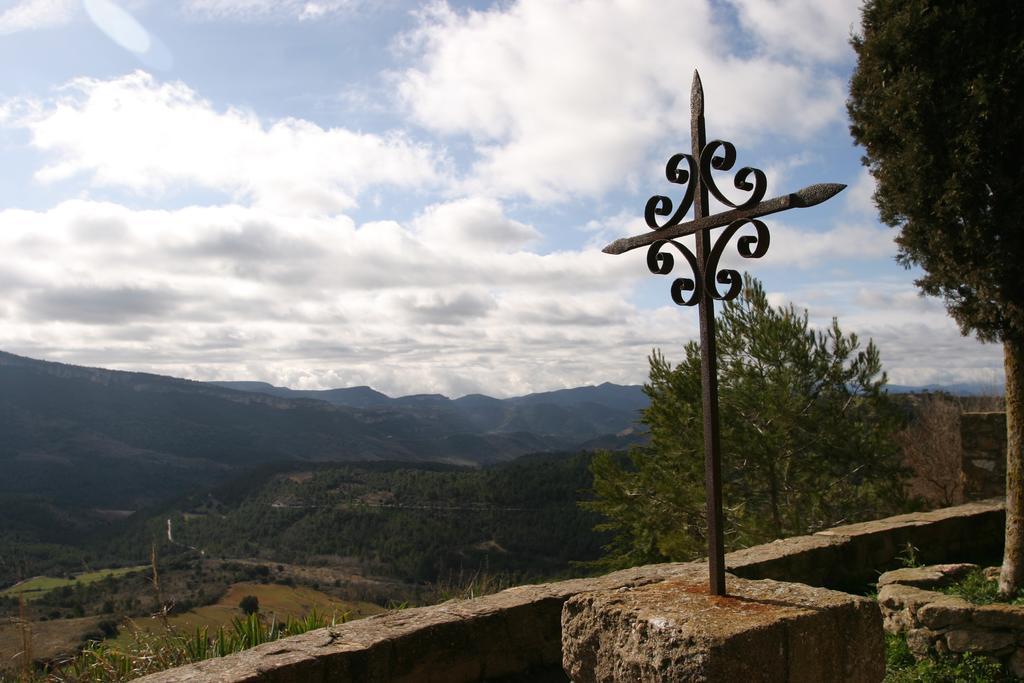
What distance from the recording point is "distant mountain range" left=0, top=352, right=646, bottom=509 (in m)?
123

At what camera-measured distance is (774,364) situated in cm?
1221

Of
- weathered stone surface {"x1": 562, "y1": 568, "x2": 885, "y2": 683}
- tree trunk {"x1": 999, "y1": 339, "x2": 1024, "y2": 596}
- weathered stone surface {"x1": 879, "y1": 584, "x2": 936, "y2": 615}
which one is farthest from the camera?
tree trunk {"x1": 999, "y1": 339, "x2": 1024, "y2": 596}

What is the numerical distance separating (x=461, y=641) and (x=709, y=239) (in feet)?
7.74

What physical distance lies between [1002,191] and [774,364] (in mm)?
7825

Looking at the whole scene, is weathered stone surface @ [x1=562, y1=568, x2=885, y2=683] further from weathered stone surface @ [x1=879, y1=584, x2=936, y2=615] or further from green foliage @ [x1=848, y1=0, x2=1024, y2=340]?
green foliage @ [x1=848, y1=0, x2=1024, y2=340]

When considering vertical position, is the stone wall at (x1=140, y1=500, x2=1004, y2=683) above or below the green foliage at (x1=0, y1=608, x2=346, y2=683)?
above

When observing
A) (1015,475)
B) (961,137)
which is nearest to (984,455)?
(1015,475)

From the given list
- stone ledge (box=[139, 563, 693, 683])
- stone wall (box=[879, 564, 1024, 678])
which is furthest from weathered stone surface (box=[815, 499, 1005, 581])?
stone ledge (box=[139, 563, 693, 683])

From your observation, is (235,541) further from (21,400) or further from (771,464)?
(21,400)

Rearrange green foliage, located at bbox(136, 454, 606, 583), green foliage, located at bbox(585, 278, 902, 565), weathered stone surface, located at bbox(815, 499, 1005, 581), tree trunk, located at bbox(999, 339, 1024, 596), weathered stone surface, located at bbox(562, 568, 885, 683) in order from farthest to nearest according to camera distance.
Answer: green foliage, located at bbox(136, 454, 606, 583)
green foliage, located at bbox(585, 278, 902, 565)
weathered stone surface, located at bbox(815, 499, 1005, 581)
tree trunk, located at bbox(999, 339, 1024, 596)
weathered stone surface, located at bbox(562, 568, 885, 683)

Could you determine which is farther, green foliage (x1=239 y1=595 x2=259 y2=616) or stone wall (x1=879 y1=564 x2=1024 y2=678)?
green foliage (x1=239 y1=595 x2=259 y2=616)

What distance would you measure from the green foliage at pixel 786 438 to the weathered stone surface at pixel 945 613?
760 centimetres

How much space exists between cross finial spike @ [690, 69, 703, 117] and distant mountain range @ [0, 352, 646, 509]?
370 ft

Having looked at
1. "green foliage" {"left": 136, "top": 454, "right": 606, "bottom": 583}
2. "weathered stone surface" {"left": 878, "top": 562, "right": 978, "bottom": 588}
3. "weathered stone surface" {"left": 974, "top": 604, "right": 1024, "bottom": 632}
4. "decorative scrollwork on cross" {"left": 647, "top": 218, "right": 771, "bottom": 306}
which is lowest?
"green foliage" {"left": 136, "top": 454, "right": 606, "bottom": 583}
